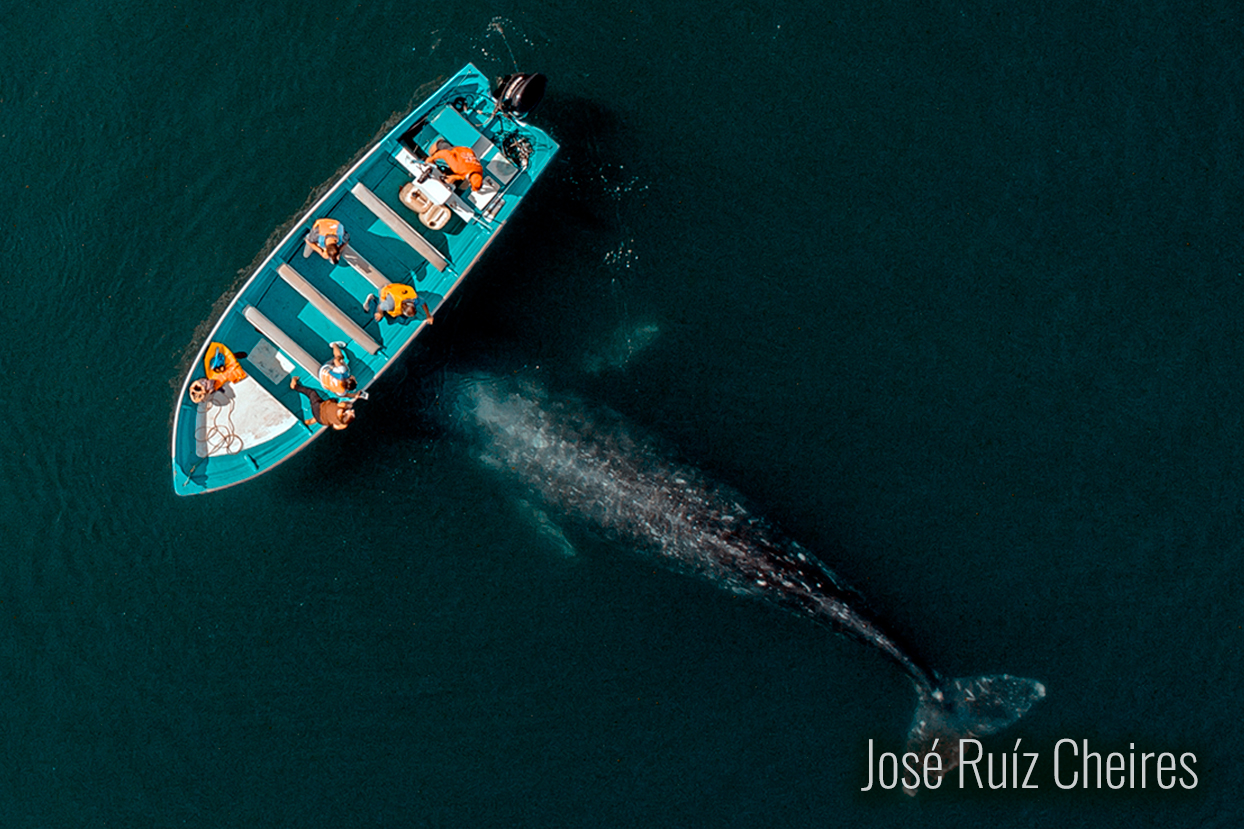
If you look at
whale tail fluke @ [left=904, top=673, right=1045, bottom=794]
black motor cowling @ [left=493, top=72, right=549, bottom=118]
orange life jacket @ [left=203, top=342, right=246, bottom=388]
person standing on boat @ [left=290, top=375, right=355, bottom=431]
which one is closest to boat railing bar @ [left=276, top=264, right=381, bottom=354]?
person standing on boat @ [left=290, top=375, right=355, bottom=431]

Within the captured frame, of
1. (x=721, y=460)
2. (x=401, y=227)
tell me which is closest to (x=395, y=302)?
(x=401, y=227)

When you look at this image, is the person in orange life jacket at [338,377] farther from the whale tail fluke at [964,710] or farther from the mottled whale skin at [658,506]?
the whale tail fluke at [964,710]

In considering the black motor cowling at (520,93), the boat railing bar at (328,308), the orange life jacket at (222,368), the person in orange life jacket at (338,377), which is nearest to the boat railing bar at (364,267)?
the boat railing bar at (328,308)

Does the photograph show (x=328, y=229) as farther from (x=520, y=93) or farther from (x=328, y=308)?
(x=520, y=93)

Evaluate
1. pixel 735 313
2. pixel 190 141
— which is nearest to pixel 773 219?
pixel 735 313

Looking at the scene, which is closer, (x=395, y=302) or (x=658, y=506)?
(x=395, y=302)

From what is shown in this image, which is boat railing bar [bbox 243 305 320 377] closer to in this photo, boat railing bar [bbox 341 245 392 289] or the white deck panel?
the white deck panel
